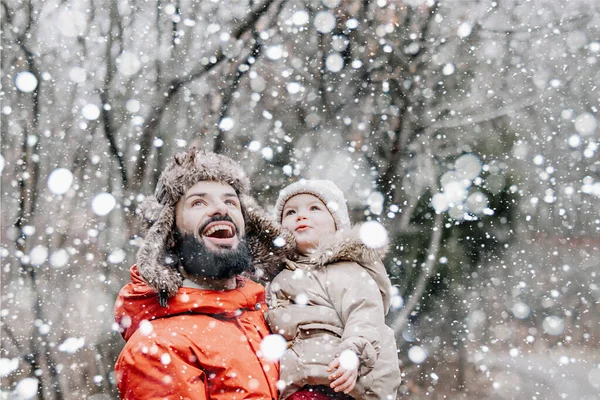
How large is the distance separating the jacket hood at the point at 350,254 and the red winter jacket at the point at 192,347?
39cm

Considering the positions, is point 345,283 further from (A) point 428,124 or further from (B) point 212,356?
(A) point 428,124

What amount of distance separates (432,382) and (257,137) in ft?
12.3

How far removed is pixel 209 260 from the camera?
2.44m

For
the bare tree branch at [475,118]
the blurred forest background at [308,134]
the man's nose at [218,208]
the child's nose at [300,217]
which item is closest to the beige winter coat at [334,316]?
the child's nose at [300,217]

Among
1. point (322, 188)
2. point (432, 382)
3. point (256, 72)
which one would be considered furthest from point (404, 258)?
point (322, 188)

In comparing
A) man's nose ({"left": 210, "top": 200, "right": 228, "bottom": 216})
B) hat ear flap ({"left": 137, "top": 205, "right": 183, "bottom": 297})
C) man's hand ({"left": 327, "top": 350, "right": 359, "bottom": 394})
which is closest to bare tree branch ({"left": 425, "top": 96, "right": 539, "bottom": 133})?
man's nose ({"left": 210, "top": 200, "right": 228, "bottom": 216})

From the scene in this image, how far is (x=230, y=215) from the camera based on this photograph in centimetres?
256

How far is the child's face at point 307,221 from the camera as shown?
9.20ft

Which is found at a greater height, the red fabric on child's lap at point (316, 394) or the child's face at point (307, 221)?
the child's face at point (307, 221)

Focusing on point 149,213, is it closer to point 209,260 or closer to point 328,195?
point 209,260

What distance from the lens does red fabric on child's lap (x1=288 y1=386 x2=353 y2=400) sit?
233 cm

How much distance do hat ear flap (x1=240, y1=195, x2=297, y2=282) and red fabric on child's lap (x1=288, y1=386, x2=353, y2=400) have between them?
0.68m

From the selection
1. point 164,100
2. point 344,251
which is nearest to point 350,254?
point 344,251

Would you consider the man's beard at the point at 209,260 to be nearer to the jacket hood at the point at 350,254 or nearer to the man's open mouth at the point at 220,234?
the man's open mouth at the point at 220,234
